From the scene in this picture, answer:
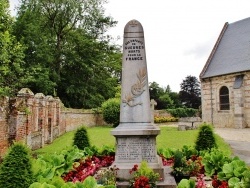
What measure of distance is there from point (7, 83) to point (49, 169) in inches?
255

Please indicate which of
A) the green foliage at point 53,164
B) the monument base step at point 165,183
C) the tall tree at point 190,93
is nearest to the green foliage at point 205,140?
the monument base step at point 165,183

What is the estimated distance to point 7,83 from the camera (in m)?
10.8

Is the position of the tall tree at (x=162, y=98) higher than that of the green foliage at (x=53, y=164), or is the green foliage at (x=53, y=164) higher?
the tall tree at (x=162, y=98)

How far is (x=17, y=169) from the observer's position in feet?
14.9

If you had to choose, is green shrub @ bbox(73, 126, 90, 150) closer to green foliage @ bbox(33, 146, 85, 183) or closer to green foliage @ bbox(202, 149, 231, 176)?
green foliage @ bbox(33, 146, 85, 183)

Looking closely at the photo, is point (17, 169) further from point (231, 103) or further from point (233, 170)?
point (231, 103)

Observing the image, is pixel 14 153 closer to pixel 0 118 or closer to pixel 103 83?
pixel 0 118

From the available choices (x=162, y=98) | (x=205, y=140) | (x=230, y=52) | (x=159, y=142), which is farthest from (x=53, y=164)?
(x=162, y=98)

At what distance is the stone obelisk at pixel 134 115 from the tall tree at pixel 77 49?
83.8 ft

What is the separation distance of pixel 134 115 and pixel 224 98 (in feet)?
72.2

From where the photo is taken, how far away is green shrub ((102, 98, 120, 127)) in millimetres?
27719

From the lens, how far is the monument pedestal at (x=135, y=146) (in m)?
6.33

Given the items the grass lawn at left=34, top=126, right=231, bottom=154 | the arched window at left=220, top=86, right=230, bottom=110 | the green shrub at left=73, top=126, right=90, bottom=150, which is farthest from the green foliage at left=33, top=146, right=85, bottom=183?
the arched window at left=220, top=86, right=230, bottom=110

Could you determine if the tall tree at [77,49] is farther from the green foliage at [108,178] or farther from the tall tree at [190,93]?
the green foliage at [108,178]
